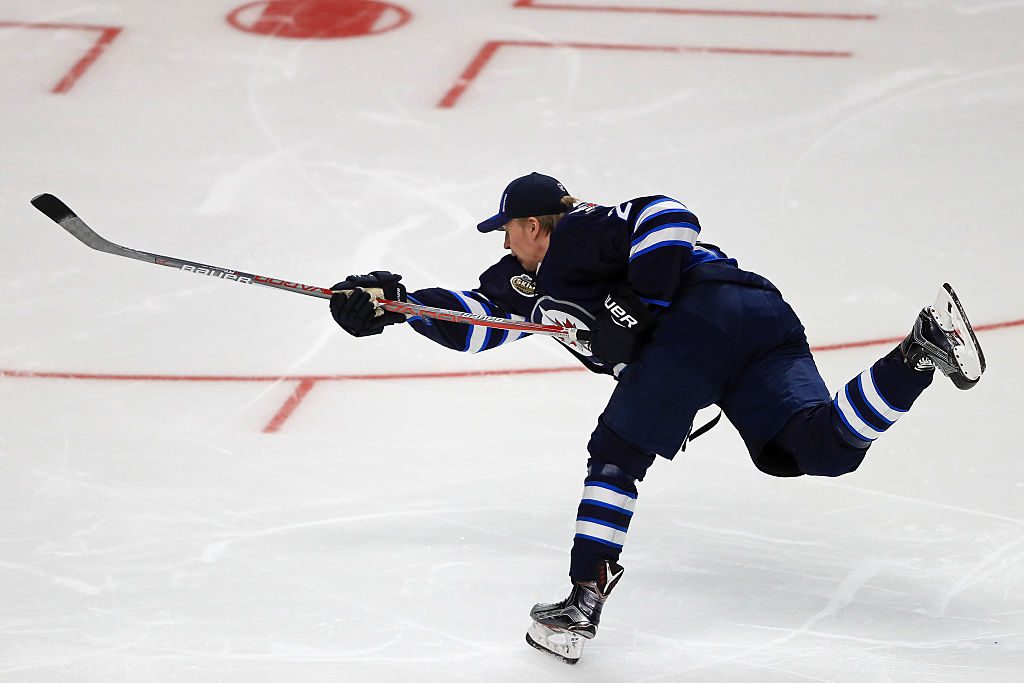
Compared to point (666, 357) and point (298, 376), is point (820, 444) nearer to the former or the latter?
point (666, 357)

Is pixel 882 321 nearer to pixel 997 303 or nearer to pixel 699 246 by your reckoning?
pixel 997 303

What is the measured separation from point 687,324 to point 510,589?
80cm

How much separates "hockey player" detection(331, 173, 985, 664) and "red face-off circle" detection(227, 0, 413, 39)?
4470mm

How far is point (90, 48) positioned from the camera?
23.6 feet

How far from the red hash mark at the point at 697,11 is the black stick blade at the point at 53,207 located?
4582mm

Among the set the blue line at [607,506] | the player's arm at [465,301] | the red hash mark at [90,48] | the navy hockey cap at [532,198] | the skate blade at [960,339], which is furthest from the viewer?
the red hash mark at [90,48]

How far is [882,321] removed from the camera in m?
4.72

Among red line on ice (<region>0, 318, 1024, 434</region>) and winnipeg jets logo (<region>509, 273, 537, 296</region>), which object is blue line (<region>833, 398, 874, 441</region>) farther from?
red line on ice (<region>0, 318, 1024, 434</region>)

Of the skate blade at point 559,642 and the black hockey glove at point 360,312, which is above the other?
the black hockey glove at point 360,312

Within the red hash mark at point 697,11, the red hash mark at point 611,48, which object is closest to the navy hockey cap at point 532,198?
the red hash mark at point 611,48

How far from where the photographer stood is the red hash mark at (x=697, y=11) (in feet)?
24.3

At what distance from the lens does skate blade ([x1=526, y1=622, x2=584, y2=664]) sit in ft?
9.94

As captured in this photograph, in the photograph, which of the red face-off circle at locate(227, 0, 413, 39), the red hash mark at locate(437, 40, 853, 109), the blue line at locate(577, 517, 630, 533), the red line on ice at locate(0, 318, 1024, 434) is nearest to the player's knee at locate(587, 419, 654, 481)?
the blue line at locate(577, 517, 630, 533)

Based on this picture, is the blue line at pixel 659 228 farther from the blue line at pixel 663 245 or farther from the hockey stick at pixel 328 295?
the hockey stick at pixel 328 295
